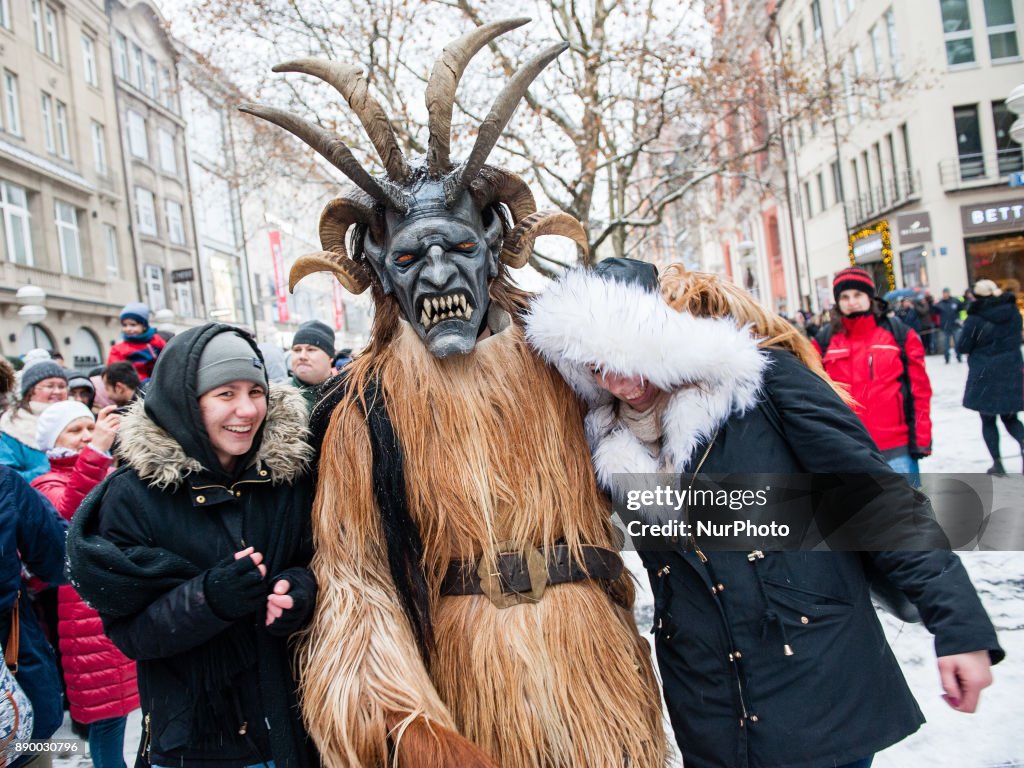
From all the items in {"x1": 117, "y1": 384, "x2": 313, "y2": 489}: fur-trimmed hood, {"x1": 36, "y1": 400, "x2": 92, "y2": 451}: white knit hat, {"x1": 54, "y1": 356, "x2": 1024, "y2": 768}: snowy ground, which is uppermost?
{"x1": 36, "y1": 400, "x2": 92, "y2": 451}: white knit hat

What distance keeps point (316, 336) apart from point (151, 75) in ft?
87.9

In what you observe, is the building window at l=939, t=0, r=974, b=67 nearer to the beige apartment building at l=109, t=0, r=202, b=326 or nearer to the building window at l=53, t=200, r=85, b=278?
the beige apartment building at l=109, t=0, r=202, b=326

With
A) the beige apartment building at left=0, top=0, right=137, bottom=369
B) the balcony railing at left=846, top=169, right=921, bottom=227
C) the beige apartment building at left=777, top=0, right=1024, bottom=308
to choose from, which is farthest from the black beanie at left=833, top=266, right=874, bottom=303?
the balcony railing at left=846, top=169, right=921, bottom=227

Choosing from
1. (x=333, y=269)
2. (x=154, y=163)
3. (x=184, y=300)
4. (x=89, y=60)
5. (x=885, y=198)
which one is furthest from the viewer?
(x=184, y=300)

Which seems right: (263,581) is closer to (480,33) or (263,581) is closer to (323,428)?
(323,428)

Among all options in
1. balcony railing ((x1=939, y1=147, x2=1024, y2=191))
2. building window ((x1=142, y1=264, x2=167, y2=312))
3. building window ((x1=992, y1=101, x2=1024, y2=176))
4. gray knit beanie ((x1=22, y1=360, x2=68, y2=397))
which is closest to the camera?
gray knit beanie ((x1=22, y1=360, x2=68, y2=397))

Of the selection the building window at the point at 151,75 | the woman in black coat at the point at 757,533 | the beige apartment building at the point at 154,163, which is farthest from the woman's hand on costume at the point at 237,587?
the building window at the point at 151,75

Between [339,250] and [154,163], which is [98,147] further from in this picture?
[339,250]

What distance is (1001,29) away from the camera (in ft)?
63.4

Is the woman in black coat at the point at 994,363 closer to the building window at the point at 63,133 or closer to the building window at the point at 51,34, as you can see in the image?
the building window at the point at 63,133

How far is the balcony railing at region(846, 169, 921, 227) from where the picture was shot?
68.7 ft

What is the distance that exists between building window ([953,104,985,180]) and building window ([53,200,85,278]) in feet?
78.4

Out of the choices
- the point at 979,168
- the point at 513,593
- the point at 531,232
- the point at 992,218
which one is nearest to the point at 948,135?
the point at 979,168

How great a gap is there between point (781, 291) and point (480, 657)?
109ft
